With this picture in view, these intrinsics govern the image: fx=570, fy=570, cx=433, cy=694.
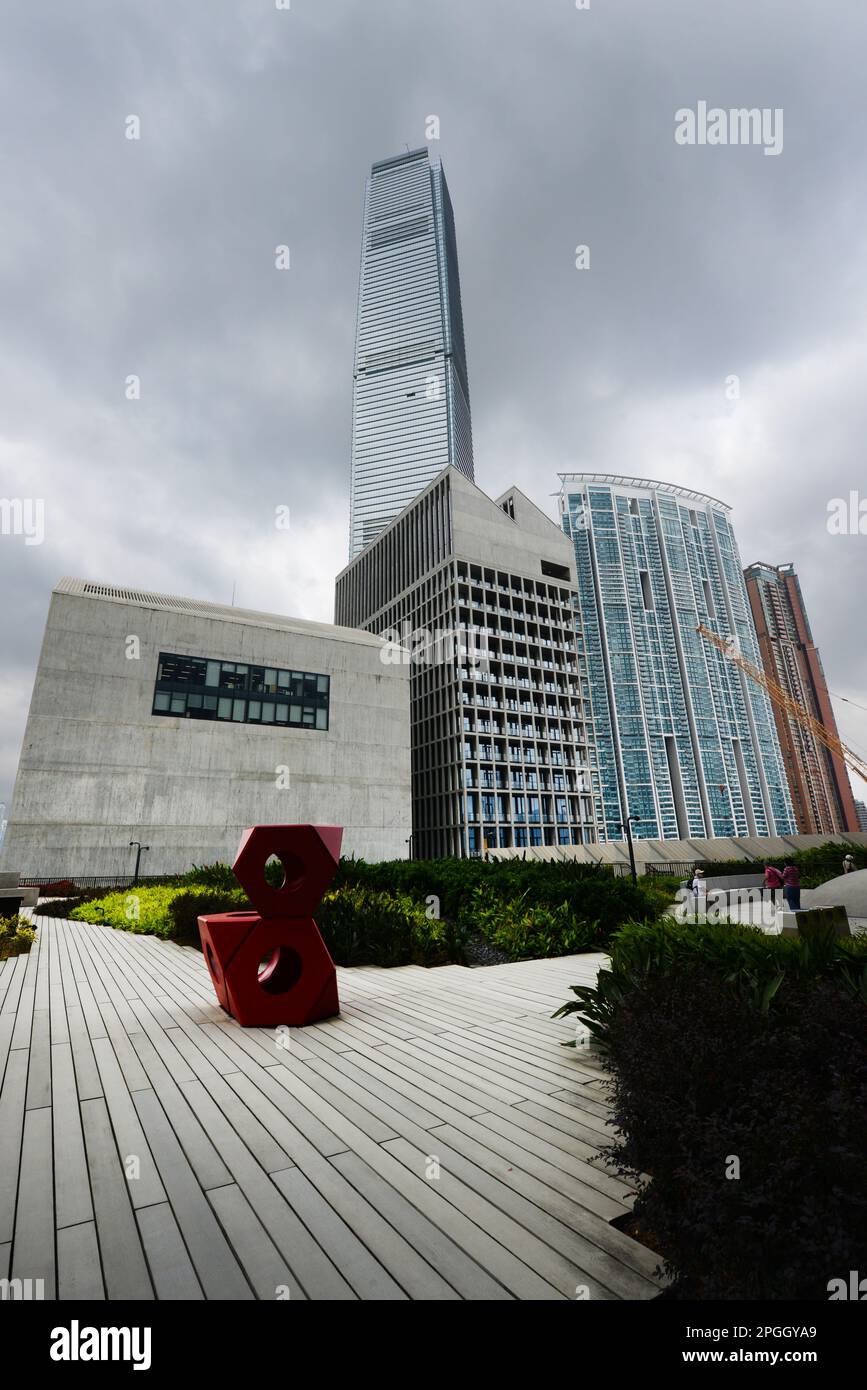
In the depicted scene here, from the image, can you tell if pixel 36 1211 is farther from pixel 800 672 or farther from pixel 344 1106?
pixel 800 672

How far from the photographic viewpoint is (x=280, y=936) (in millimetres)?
6336

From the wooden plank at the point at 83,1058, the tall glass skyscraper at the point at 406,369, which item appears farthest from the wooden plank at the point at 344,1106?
the tall glass skyscraper at the point at 406,369

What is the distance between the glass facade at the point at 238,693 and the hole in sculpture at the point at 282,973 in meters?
39.4

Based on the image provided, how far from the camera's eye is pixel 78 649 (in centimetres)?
3994

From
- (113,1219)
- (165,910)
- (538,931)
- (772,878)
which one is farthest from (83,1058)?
(772,878)

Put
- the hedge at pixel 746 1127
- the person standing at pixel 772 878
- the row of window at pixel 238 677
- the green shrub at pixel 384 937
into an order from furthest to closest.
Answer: the row of window at pixel 238 677, the person standing at pixel 772 878, the green shrub at pixel 384 937, the hedge at pixel 746 1127

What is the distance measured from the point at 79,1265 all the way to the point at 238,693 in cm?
4456

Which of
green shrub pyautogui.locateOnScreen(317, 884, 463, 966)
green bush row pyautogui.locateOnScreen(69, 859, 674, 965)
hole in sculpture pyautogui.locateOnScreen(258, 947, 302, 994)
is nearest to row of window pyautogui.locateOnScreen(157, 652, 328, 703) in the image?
green bush row pyautogui.locateOnScreen(69, 859, 674, 965)

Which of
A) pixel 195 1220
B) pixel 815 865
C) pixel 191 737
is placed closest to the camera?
pixel 195 1220

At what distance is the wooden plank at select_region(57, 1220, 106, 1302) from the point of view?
7.80 feet

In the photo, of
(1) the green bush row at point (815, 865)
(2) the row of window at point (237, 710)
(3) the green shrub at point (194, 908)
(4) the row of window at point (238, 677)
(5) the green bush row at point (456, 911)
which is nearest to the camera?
(5) the green bush row at point (456, 911)

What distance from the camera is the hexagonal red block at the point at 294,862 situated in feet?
20.8

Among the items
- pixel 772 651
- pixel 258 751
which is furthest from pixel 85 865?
pixel 772 651

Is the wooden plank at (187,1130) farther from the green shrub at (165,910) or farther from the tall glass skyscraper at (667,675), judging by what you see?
the tall glass skyscraper at (667,675)
